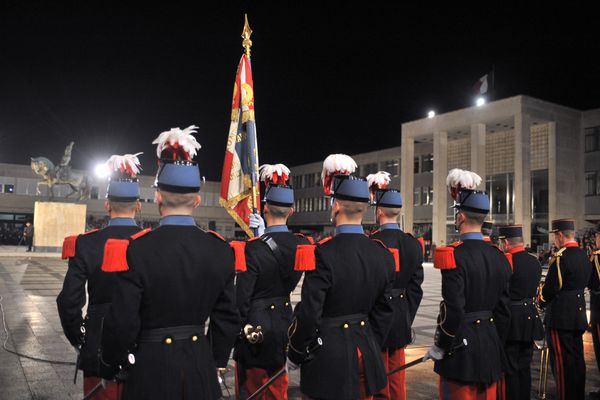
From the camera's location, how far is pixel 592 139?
42906 mm

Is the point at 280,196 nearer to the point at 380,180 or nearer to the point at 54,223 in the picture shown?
the point at 380,180

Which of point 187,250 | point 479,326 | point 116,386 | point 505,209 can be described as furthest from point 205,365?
point 505,209

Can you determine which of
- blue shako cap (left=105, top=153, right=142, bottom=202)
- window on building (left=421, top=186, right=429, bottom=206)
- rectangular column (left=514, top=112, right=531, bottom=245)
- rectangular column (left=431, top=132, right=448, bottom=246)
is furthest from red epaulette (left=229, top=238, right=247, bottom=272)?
window on building (left=421, top=186, right=429, bottom=206)

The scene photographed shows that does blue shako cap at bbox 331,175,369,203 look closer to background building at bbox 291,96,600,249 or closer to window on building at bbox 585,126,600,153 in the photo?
background building at bbox 291,96,600,249

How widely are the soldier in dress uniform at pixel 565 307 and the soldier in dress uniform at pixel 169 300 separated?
4.30 m

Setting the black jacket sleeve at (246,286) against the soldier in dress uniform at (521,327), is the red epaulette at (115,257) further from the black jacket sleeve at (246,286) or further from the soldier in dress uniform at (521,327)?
the soldier in dress uniform at (521,327)

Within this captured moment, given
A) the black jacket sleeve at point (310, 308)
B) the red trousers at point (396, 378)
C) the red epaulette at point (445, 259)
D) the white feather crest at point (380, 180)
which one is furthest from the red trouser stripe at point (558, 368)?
the black jacket sleeve at point (310, 308)

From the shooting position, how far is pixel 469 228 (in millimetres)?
4715

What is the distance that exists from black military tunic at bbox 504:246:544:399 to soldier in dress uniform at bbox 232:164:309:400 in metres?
2.30

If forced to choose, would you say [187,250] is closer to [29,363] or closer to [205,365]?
[205,365]

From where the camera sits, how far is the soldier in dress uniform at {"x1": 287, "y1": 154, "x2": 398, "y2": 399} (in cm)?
355

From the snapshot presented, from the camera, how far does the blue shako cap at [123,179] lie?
4504mm

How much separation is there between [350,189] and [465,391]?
203 cm

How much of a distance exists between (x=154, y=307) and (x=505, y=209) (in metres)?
45.5
